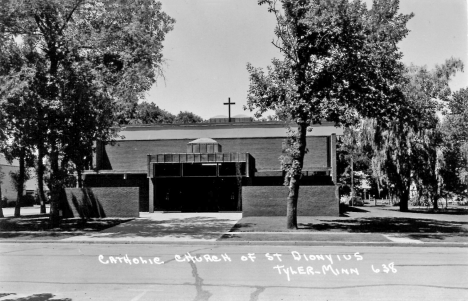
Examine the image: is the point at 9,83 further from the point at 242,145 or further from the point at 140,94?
the point at 242,145

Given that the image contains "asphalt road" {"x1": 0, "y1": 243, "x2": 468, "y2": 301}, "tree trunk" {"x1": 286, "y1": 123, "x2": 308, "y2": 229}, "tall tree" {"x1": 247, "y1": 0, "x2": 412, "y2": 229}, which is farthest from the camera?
"tree trunk" {"x1": 286, "y1": 123, "x2": 308, "y2": 229}

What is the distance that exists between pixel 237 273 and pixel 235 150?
30.9 m

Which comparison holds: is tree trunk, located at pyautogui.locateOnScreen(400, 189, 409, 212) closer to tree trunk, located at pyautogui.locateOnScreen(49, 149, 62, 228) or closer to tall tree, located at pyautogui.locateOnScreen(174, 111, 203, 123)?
tree trunk, located at pyautogui.locateOnScreen(49, 149, 62, 228)

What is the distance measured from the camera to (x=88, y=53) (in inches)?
888

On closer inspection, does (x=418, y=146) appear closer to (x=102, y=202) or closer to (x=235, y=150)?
(x=235, y=150)

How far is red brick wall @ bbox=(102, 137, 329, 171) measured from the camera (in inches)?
1566

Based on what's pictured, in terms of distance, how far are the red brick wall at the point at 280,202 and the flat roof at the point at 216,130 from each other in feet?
37.7

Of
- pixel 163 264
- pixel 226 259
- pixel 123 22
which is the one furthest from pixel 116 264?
pixel 123 22

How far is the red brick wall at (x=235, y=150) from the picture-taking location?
39.8 meters

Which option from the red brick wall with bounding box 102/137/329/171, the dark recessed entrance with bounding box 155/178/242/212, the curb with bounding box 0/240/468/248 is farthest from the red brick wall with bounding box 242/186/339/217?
the curb with bounding box 0/240/468/248

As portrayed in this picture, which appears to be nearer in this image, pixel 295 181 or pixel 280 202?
pixel 295 181

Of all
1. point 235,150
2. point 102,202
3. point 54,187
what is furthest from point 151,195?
point 54,187

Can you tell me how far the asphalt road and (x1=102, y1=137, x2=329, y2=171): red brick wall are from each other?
25079mm

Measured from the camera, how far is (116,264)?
11.5 metres
